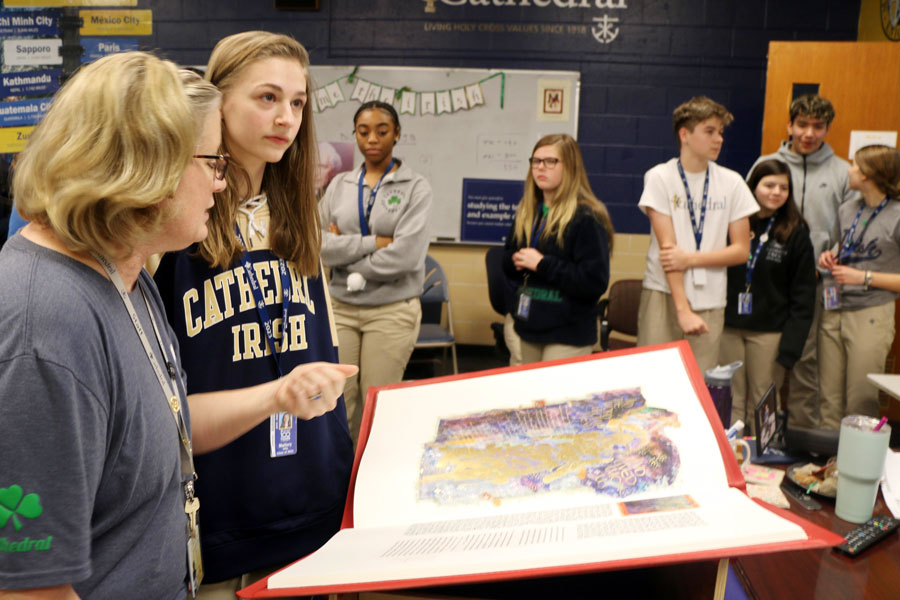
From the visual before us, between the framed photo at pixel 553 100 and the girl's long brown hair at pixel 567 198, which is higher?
the framed photo at pixel 553 100

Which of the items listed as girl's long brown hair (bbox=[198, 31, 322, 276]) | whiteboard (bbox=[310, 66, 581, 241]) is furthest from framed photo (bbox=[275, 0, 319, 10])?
girl's long brown hair (bbox=[198, 31, 322, 276])

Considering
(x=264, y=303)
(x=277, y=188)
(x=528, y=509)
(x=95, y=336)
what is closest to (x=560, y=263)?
(x=277, y=188)

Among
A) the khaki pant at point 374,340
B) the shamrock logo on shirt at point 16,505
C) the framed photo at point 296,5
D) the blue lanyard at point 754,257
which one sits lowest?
the khaki pant at point 374,340

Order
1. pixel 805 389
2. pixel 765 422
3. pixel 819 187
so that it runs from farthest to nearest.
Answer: pixel 805 389
pixel 819 187
pixel 765 422

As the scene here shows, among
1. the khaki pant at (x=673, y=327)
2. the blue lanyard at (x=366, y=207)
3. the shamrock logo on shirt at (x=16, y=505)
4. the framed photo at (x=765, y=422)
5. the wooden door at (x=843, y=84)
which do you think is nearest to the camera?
the shamrock logo on shirt at (x=16, y=505)

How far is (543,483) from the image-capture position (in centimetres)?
98

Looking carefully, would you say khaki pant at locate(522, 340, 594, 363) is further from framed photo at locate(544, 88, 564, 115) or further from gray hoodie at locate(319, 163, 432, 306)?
framed photo at locate(544, 88, 564, 115)

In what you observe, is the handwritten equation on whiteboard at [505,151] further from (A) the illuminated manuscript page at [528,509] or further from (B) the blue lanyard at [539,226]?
(A) the illuminated manuscript page at [528,509]

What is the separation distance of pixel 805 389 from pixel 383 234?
258 cm

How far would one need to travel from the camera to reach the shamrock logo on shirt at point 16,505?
0.62 metres

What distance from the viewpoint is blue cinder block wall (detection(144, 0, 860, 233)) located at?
197 inches

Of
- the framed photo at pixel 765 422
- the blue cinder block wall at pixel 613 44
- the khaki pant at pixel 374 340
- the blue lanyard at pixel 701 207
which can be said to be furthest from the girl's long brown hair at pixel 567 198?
the blue cinder block wall at pixel 613 44

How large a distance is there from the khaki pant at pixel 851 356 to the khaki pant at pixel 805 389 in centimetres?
18

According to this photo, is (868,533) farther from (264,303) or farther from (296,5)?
(296,5)
